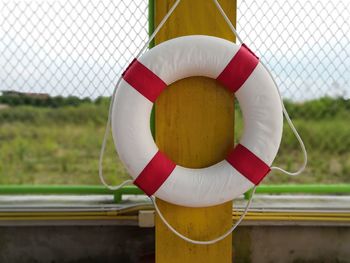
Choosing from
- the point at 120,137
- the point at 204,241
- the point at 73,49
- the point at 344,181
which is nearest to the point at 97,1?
the point at 73,49

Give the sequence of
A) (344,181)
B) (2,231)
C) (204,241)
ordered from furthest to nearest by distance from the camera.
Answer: (344,181) → (2,231) → (204,241)

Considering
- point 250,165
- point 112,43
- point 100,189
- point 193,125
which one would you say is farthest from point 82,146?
point 250,165

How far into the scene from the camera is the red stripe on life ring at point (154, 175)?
132 centimetres

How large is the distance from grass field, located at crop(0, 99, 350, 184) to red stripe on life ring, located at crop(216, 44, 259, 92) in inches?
27.5

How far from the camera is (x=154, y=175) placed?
1324 mm

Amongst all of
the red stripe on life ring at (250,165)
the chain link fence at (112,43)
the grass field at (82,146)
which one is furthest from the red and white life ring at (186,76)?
the grass field at (82,146)

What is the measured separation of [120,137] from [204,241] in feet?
1.40

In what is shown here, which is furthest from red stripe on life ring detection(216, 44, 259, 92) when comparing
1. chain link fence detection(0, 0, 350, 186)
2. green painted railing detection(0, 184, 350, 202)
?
green painted railing detection(0, 184, 350, 202)

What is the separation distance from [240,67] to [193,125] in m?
0.22

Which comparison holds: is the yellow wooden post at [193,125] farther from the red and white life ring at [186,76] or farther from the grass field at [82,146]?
the grass field at [82,146]

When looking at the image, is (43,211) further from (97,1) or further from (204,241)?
(97,1)

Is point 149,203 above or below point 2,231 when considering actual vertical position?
above

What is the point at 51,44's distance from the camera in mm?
1760

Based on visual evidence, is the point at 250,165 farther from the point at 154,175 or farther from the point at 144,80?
the point at 144,80
